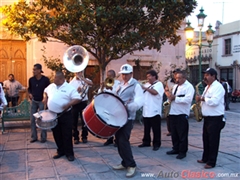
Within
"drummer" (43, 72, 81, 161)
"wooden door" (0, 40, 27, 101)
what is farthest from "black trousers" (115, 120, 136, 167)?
"wooden door" (0, 40, 27, 101)

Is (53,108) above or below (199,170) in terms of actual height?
above

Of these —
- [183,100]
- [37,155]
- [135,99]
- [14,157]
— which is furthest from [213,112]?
[14,157]

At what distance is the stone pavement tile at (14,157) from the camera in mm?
5098

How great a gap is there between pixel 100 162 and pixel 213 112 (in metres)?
2.22

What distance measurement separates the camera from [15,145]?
6246 mm

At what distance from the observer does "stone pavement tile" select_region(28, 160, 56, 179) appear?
4.39 meters

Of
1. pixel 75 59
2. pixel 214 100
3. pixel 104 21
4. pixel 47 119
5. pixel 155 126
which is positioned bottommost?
pixel 155 126

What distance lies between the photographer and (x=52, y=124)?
499 cm

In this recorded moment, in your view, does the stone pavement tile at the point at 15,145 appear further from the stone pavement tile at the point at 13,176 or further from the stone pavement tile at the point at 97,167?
the stone pavement tile at the point at 97,167

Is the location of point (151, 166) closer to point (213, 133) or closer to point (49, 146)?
point (213, 133)

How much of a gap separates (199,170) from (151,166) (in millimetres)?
820

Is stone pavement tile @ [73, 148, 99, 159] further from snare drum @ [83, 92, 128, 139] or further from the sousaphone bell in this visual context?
the sousaphone bell

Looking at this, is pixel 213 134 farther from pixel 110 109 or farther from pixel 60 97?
pixel 60 97

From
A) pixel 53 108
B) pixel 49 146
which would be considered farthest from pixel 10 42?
pixel 53 108
